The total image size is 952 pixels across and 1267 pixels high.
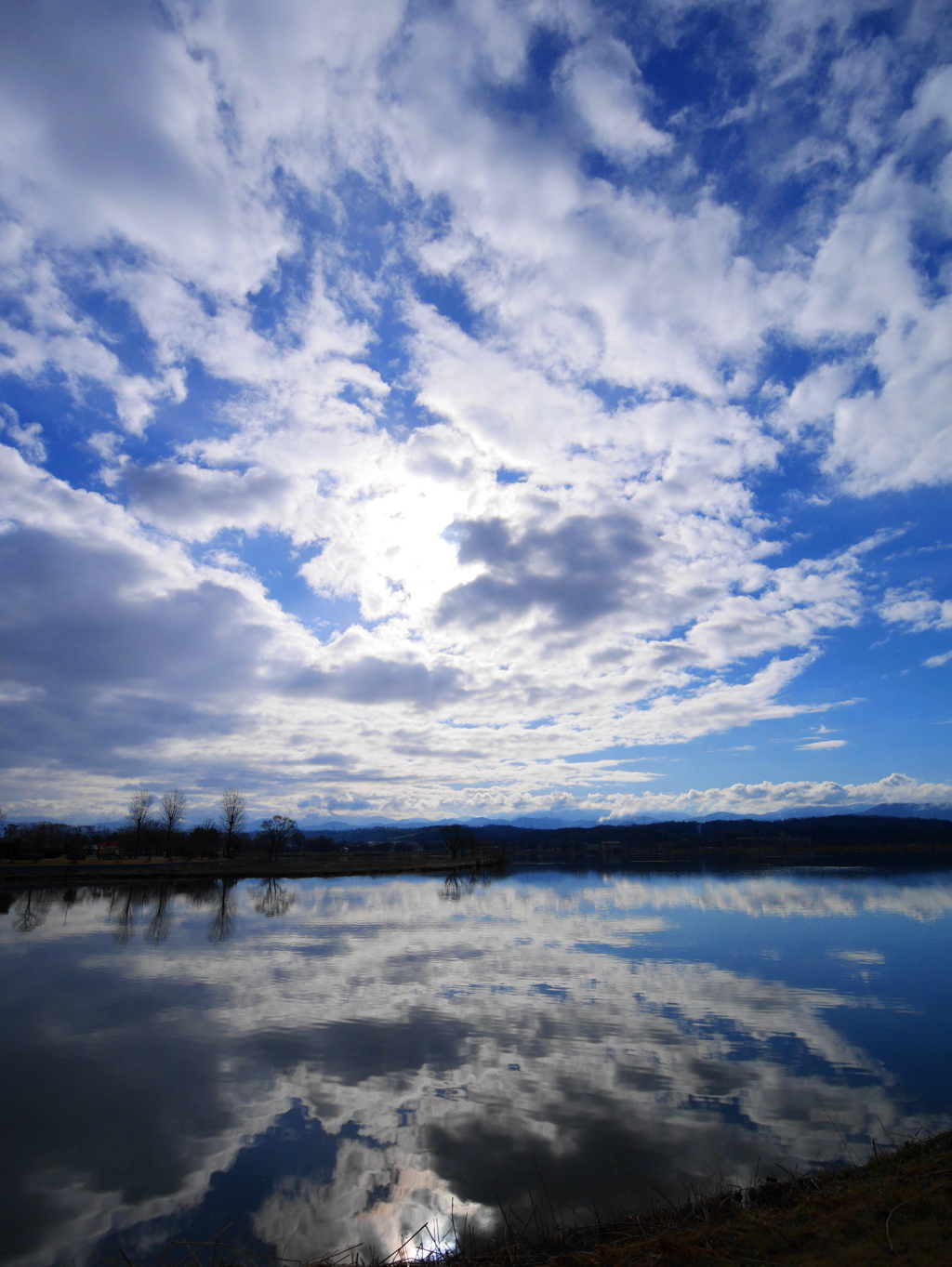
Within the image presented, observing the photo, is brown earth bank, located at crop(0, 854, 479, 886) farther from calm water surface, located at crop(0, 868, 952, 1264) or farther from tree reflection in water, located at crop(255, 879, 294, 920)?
calm water surface, located at crop(0, 868, 952, 1264)

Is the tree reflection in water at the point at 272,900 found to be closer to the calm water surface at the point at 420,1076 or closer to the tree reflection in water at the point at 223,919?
the tree reflection in water at the point at 223,919

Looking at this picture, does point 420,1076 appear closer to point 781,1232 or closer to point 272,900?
point 781,1232

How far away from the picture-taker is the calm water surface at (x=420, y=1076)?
34.4 ft

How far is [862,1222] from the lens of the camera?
27.2ft

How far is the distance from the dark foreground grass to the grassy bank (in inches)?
0.5

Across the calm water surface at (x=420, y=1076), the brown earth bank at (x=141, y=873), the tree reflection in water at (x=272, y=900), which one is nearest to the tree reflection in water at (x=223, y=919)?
the tree reflection in water at (x=272, y=900)

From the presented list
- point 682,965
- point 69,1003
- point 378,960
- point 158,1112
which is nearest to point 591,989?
point 682,965

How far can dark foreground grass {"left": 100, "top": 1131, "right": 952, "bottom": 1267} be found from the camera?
7.67m

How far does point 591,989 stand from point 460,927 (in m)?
20.4

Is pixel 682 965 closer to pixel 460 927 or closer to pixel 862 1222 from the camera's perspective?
pixel 460 927

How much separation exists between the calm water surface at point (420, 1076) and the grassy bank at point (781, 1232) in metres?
1.31

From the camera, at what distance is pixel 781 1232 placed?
8.20 meters

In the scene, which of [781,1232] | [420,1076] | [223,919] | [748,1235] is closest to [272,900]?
[223,919]

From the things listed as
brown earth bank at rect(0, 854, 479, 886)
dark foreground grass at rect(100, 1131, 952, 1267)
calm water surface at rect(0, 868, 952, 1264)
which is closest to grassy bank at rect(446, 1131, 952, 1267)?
dark foreground grass at rect(100, 1131, 952, 1267)
